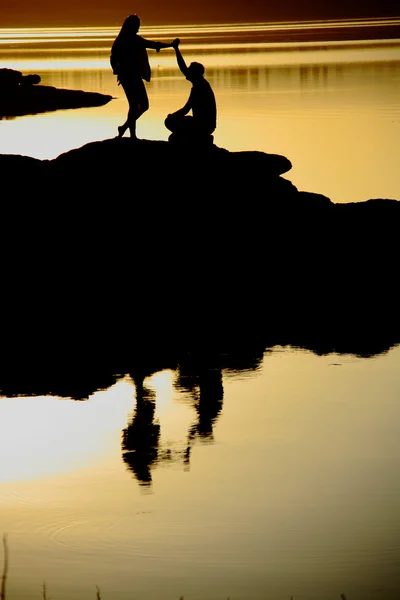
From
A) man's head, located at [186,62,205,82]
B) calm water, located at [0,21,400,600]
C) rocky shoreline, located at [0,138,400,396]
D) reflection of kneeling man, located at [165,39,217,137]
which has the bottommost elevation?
calm water, located at [0,21,400,600]

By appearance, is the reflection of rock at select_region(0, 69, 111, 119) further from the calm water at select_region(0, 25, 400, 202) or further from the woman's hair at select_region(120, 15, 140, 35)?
the woman's hair at select_region(120, 15, 140, 35)

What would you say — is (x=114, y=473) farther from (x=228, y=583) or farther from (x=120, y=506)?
(x=228, y=583)

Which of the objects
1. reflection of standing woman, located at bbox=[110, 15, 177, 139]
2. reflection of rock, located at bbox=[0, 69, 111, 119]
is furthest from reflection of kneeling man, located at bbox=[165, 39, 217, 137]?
reflection of rock, located at bbox=[0, 69, 111, 119]

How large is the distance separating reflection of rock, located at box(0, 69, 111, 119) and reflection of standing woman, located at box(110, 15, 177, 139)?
5825 centimetres

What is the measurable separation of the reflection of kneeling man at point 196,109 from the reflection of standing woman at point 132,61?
25.2 inches

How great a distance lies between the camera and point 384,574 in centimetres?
1291

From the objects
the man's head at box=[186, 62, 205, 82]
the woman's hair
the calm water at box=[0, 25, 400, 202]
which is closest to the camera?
the woman's hair

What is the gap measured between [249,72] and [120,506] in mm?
111302

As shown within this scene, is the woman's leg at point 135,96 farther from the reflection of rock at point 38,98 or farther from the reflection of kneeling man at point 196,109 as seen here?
the reflection of rock at point 38,98

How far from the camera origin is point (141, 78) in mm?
26047

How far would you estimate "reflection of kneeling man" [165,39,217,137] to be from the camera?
25.9 metres

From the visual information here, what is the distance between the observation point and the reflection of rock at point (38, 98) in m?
85.6

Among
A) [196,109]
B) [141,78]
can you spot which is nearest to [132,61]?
[141,78]

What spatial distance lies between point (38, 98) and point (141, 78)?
6359 centimetres
